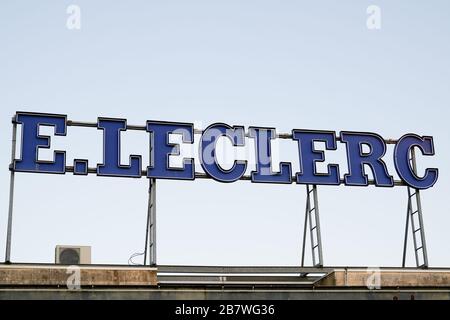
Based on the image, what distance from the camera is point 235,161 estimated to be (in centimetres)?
2508

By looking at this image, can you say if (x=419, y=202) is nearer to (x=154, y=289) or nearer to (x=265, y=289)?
(x=265, y=289)

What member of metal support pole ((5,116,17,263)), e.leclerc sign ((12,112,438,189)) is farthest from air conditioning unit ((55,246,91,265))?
e.leclerc sign ((12,112,438,189))

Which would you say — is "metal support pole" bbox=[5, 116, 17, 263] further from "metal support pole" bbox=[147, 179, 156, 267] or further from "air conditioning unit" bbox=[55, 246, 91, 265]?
"metal support pole" bbox=[147, 179, 156, 267]

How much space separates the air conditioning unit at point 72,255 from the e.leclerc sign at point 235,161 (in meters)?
2.31

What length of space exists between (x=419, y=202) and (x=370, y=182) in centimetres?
177

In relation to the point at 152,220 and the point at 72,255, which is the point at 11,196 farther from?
the point at 152,220

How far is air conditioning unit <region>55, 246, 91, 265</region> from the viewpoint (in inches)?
887

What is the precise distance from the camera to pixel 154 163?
2438cm

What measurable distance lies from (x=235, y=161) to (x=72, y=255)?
584 cm

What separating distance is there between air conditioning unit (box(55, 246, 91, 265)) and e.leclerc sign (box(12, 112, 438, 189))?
231cm
